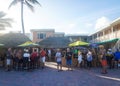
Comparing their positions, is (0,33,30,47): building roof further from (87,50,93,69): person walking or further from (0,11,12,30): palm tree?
(87,50,93,69): person walking

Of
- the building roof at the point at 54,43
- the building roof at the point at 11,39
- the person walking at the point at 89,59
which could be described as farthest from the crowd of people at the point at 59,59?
the building roof at the point at 54,43

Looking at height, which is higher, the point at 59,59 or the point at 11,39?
the point at 11,39

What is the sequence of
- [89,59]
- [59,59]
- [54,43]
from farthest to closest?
[54,43], [89,59], [59,59]

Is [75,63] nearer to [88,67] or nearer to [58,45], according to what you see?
[88,67]

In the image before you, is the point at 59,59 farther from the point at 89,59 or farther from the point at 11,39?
the point at 11,39

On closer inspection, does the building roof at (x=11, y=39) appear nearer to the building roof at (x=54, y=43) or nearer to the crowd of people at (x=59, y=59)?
the building roof at (x=54, y=43)

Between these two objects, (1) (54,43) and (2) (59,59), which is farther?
(1) (54,43)

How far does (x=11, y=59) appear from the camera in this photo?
20.0 metres

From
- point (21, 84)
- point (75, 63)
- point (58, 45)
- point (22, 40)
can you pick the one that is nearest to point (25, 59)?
point (75, 63)

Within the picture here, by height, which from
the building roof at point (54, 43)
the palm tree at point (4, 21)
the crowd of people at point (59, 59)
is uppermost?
the palm tree at point (4, 21)

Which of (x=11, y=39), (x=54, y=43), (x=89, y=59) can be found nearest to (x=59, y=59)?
(x=89, y=59)

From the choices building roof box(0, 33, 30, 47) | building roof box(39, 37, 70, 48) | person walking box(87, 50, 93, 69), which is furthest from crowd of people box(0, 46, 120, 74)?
building roof box(39, 37, 70, 48)

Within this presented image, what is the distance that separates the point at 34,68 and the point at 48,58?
11.4m

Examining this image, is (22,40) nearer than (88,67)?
No
